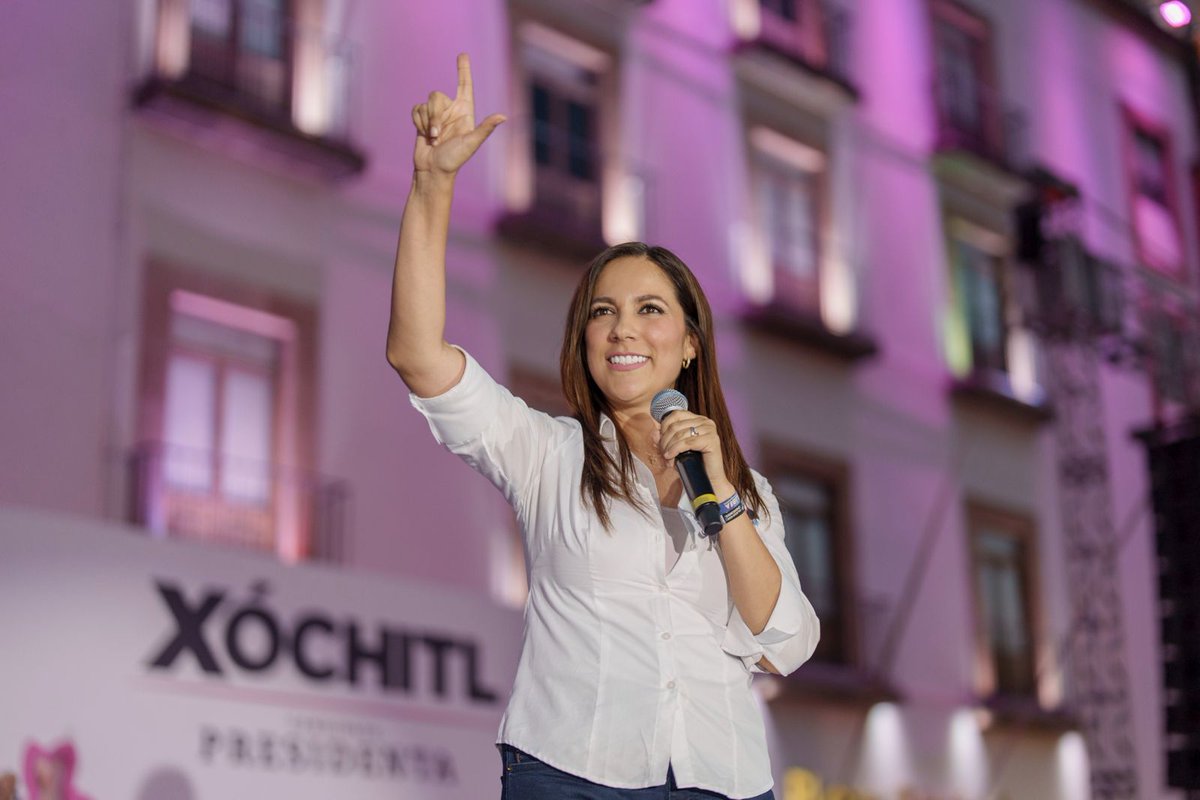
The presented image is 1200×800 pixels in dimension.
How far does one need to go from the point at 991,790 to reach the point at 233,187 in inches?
311

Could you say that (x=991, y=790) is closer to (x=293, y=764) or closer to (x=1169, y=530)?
(x=1169, y=530)

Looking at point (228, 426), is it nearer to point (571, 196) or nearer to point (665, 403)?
point (571, 196)

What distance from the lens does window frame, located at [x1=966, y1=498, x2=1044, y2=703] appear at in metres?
14.0

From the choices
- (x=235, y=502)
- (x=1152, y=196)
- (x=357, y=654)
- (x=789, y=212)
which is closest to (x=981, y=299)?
(x=789, y=212)

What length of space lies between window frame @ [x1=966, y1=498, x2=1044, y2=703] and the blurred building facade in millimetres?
36

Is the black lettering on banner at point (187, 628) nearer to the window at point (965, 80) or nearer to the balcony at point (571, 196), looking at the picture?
the balcony at point (571, 196)

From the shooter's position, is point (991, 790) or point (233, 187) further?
point (991, 790)

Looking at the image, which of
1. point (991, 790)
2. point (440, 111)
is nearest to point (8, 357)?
point (440, 111)

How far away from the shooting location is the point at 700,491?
7.25 ft

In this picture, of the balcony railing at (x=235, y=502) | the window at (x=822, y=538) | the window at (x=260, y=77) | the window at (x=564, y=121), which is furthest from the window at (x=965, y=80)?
the balcony railing at (x=235, y=502)

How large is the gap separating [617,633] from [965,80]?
556 inches

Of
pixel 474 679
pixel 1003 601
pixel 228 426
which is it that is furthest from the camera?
pixel 1003 601

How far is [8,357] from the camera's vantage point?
823 cm

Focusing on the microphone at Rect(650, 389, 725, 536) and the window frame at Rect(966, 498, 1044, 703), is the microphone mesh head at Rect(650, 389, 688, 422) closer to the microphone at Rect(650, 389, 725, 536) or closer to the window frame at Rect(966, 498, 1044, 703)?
the microphone at Rect(650, 389, 725, 536)
